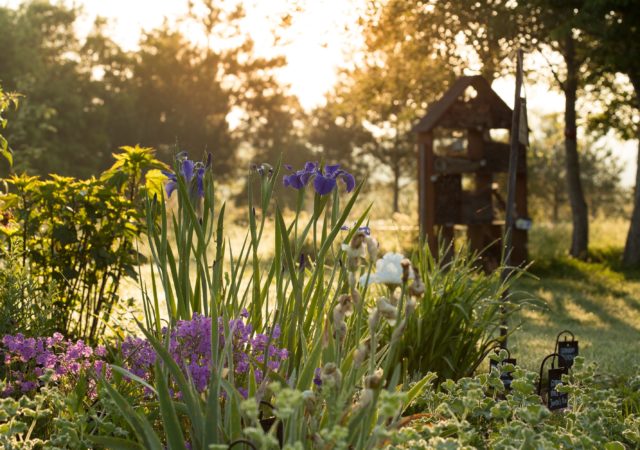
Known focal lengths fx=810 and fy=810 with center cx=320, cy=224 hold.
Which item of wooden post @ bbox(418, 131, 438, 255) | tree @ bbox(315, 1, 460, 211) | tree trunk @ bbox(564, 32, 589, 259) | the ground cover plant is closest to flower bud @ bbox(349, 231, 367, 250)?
the ground cover plant

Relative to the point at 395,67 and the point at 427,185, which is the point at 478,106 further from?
the point at 395,67

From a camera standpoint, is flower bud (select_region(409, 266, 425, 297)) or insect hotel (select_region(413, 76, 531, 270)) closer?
flower bud (select_region(409, 266, 425, 297))

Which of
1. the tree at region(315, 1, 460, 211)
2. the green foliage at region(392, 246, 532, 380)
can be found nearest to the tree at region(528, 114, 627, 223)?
the tree at region(315, 1, 460, 211)

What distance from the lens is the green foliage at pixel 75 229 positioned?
15.7 ft

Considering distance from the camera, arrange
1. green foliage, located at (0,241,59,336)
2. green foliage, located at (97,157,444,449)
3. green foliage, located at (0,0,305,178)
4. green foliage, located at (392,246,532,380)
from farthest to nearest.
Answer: green foliage, located at (0,0,305,178), green foliage, located at (392,246,532,380), green foliage, located at (0,241,59,336), green foliage, located at (97,157,444,449)

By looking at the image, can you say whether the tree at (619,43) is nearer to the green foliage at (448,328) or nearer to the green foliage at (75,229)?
the green foliage at (448,328)

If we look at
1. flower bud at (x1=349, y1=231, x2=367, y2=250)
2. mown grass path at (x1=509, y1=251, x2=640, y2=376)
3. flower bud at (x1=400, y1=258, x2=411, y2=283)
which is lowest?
mown grass path at (x1=509, y1=251, x2=640, y2=376)

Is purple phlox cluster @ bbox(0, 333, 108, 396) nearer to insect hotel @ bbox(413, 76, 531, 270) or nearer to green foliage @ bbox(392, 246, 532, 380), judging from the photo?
green foliage @ bbox(392, 246, 532, 380)

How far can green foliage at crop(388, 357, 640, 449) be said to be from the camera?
235 cm

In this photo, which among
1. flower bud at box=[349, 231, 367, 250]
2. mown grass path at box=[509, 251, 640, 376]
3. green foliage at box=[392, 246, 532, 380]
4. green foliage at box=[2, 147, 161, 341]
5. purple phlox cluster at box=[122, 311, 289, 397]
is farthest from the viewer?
mown grass path at box=[509, 251, 640, 376]

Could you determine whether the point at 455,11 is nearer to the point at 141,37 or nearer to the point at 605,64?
the point at 605,64

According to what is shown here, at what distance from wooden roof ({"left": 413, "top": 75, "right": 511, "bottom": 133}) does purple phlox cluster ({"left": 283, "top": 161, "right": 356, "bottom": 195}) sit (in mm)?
8918

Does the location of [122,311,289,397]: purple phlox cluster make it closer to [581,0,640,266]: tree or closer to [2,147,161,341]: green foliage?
[2,147,161,341]: green foliage

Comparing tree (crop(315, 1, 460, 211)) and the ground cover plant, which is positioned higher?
tree (crop(315, 1, 460, 211))
